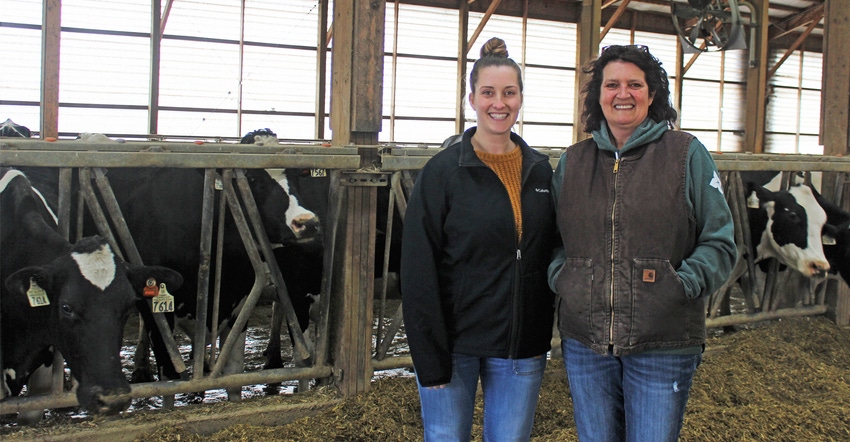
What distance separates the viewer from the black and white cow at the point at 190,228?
16.0 feet

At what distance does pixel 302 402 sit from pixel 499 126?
2400 mm

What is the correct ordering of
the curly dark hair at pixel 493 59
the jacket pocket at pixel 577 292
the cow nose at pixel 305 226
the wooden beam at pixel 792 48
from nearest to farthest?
the jacket pocket at pixel 577 292 < the curly dark hair at pixel 493 59 < the cow nose at pixel 305 226 < the wooden beam at pixel 792 48

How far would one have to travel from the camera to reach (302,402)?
4.04m

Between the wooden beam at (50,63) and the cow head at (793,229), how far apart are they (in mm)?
6314

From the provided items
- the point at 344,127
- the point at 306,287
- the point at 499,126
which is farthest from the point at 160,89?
the point at 499,126

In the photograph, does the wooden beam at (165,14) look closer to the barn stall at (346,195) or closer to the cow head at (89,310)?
the barn stall at (346,195)

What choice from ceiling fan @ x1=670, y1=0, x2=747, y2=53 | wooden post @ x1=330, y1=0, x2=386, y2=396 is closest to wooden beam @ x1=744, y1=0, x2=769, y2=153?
ceiling fan @ x1=670, y1=0, x2=747, y2=53

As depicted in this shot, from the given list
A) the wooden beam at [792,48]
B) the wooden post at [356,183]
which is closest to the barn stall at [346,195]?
the wooden post at [356,183]

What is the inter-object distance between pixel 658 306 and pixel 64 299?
A: 9.01 feet

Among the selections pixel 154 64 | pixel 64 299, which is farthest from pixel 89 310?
pixel 154 64

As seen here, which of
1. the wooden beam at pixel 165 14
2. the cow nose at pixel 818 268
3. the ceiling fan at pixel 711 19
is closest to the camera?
the cow nose at pixel 818 268

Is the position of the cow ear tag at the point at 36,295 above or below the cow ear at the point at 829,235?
below

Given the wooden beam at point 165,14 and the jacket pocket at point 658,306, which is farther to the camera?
the wooden beam at point 165,14

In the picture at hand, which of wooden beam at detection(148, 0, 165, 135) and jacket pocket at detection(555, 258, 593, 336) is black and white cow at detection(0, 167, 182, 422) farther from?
wooden beam at detection(148, 0, 165, 135)
